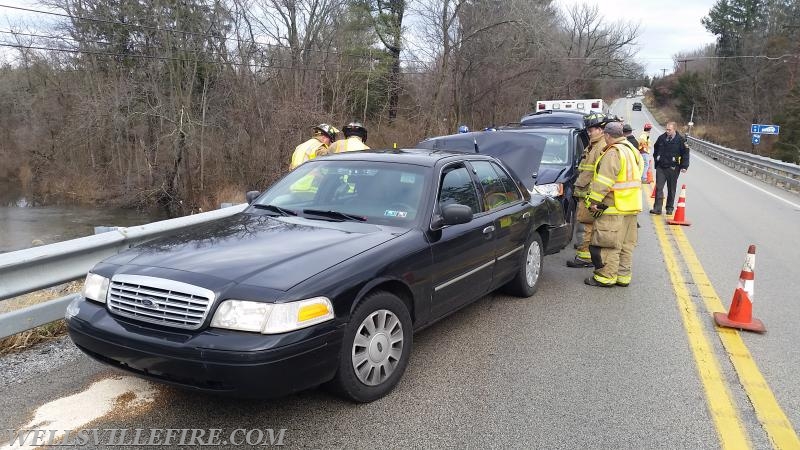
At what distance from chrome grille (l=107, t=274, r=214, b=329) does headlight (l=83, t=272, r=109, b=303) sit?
0.61ft

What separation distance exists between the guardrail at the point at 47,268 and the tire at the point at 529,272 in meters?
3.59

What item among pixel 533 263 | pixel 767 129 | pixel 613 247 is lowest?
pixel 533 263

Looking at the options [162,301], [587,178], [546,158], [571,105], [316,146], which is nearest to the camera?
[162,301]

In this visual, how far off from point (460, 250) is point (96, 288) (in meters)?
2.51

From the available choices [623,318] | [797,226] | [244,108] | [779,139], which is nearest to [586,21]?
[779,139]

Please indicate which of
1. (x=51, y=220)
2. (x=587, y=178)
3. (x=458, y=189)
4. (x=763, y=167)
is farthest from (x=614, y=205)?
(x=51, y=220)

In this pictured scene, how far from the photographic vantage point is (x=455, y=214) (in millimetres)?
4035

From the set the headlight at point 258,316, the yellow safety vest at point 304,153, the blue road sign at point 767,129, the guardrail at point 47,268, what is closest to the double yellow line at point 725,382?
the headlight at point 258,316

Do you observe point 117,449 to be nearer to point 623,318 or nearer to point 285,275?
point 285,275

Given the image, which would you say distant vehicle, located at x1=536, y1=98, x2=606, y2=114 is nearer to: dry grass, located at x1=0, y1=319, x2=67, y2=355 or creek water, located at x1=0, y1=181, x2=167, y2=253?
creek water, located at x1=0, y1=181, x2=167, y2=253

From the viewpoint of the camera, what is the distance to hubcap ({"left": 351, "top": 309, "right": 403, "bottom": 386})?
11.1 ft

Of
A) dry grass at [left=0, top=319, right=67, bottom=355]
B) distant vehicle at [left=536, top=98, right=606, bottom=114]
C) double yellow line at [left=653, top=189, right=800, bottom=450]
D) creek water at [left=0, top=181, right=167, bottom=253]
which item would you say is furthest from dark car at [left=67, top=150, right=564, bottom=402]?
creek water at [left=0, top=181, right=167, bottom=253]

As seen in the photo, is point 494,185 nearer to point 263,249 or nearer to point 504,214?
point 504,214

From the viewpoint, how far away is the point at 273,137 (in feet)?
67.6
